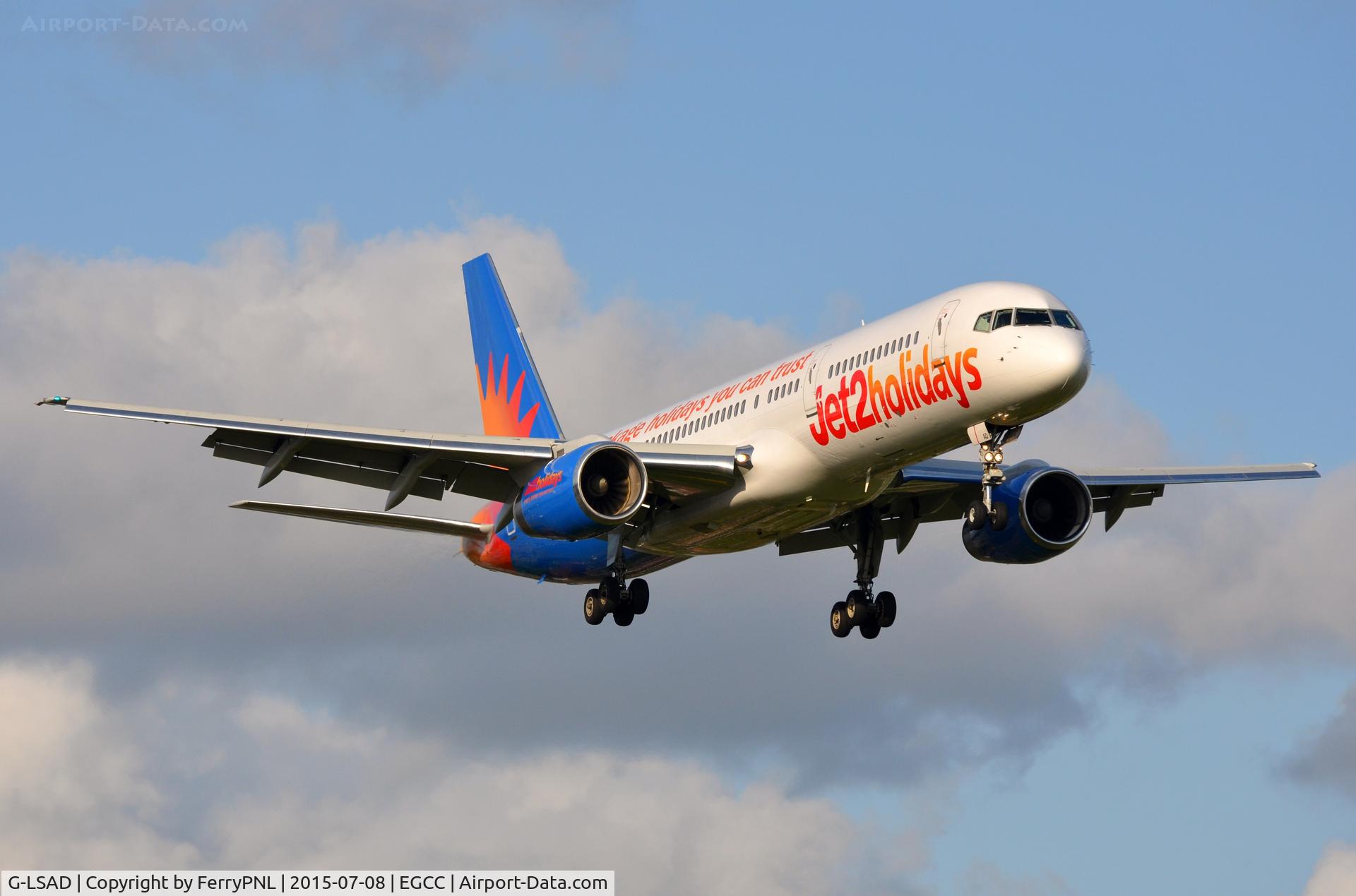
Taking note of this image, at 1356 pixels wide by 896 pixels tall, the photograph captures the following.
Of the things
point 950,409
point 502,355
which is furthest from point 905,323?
point 502,355

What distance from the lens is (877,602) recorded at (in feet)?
144

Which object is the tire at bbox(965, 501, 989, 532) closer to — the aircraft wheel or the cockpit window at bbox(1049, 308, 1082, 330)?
the cockpit window at bbox(1049, 308, 1082, 330)

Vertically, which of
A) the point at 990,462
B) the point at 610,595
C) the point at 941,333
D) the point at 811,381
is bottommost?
the point at 990,462

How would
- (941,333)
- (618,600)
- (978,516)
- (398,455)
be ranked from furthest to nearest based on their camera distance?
(618,600)
(398,455)
(978,516)
(941,333)

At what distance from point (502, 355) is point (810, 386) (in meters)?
16.5

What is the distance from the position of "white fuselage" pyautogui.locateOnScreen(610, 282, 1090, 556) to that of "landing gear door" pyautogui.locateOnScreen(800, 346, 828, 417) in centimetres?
3

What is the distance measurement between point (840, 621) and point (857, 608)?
24.1 inches

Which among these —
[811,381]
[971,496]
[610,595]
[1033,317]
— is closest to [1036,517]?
[971,496]

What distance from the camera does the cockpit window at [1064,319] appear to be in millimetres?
34594

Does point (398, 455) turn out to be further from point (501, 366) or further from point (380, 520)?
point (501, 366)

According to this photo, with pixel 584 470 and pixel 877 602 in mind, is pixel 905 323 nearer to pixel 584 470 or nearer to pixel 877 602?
pixel 584 470

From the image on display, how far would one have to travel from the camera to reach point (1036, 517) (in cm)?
4191

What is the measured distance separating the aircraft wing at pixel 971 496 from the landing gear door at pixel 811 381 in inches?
198

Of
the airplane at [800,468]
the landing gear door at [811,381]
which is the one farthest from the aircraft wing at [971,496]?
the landing gear door at [811,381]
